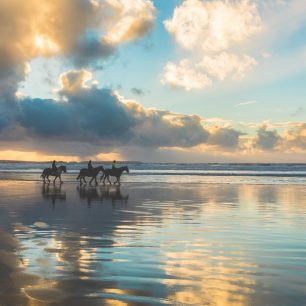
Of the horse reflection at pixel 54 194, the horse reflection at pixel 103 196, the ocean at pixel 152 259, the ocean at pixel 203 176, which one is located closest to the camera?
the ocean at pixel 152 259

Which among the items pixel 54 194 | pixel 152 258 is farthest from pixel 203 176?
pixel 152 258

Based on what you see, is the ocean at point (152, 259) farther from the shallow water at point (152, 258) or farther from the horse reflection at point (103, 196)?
the horse reflection at point (103, 196)

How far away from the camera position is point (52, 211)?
1747cm

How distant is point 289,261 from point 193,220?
6.19 m

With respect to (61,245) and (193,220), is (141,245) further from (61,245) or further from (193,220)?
(193,220)

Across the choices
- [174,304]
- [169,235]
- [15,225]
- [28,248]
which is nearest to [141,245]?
[169,235]

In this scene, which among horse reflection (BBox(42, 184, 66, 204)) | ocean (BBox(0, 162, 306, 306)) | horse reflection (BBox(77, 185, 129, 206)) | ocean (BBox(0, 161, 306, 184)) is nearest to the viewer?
ocean (BBox(0, 162, 306, 306))

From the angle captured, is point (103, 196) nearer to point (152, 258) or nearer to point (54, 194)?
point (54, 194)

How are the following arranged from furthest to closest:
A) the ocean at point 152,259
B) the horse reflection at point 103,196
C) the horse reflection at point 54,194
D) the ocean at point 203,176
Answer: the ocean at point 203,176 < the horse reflection at point 54,194 < the horse reflection at point 103,196 < the ocean at point 152,259

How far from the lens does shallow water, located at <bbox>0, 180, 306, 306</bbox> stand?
614cm

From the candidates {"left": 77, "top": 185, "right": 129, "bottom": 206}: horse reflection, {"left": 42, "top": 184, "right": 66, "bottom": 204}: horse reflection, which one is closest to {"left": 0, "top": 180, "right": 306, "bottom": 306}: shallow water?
{"left": 77, "top": 185, "right": 129, "bottom": 206}: horse reflection

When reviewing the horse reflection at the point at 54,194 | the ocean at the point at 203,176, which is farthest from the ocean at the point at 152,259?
the ocean at the point at 203,176

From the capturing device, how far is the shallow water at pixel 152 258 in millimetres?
6137

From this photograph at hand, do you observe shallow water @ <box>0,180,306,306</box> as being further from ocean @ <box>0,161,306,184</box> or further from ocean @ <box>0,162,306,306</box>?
ocean @ <box>0,161,306,184</box>
